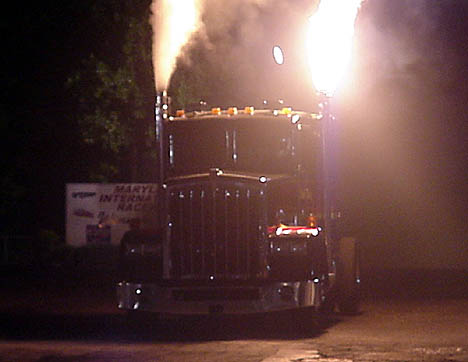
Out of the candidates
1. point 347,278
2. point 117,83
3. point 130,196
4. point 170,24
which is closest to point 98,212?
point 130,196

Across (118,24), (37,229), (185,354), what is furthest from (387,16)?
(185,354)

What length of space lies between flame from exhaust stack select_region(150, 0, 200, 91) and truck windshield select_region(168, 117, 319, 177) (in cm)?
357

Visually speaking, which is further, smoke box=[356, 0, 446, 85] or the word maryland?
smoke box=[356, 0, 446, 85]

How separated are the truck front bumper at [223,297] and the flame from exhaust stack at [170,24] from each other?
5.88 m

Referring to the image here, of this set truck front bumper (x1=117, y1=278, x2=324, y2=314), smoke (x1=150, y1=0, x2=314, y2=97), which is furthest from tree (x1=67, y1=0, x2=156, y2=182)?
truck front bumper (x1=117, y1=278, x2=324, y2=314)

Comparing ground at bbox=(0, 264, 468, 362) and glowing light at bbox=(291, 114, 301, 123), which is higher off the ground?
glowing light at bbox=(291, 114, 301, 123)

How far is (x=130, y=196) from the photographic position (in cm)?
3731

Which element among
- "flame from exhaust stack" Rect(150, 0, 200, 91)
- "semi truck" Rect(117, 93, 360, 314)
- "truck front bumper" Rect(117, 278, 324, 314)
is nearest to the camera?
"truck front bumper" Rect(117, 278, 324, 314)

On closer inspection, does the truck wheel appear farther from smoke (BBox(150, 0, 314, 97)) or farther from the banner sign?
the banner sign

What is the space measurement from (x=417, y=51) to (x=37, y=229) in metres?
14.2

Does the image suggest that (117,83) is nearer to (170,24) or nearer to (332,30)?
(170,24)

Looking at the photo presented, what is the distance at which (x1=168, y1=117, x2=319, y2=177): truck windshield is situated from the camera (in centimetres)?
1838

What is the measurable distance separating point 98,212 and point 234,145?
19568 millimetres

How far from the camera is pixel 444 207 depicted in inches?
1820
